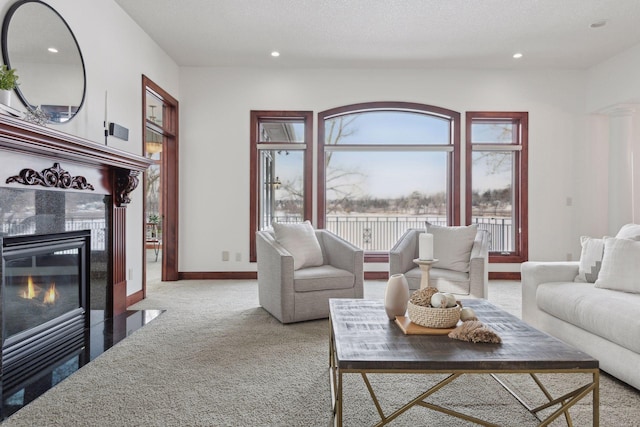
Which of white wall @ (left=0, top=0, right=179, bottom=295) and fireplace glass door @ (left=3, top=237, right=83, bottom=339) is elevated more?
white wall @ (left=0, top=0, right=179, bottom=295)

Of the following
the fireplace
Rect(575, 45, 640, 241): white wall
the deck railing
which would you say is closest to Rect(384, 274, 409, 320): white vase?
the fireplace

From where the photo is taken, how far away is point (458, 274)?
3602 mm

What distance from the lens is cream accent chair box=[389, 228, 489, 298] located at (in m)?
3.44

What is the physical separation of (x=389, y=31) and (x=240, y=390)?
3814 mm

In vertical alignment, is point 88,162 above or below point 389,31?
below

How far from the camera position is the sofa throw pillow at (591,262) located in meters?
2.76

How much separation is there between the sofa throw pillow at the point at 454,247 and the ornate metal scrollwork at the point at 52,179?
9.89 feet

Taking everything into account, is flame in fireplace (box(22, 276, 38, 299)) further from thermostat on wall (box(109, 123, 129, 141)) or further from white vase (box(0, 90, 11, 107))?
thermostat on wall (box(109, 123, 129, 141))

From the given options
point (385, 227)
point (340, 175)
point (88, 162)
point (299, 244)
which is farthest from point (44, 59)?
point (385, 227)

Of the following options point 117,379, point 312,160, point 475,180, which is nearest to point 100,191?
point 117,379

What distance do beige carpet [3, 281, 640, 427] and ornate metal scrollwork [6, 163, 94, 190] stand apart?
1146mm

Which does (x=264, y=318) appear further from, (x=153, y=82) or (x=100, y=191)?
(x=153, y=82)

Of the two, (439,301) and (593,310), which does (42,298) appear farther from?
(593,310)

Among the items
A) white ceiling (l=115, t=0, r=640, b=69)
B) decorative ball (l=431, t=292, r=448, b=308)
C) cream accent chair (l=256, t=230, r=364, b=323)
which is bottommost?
cream accent chair (l=256, t=230, r=364, b=323)
